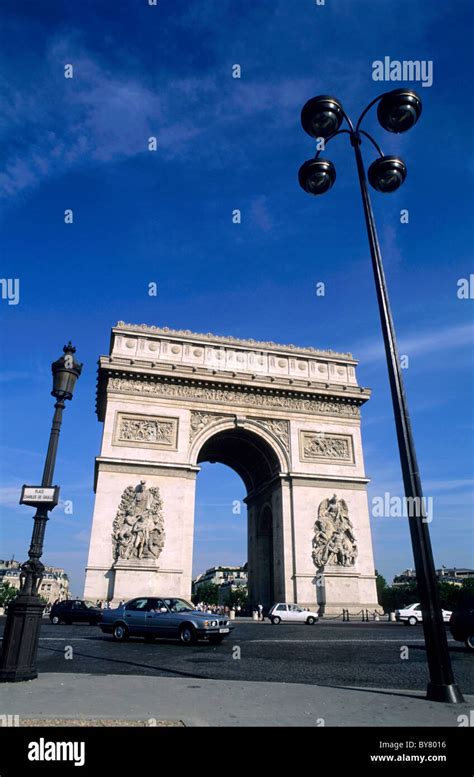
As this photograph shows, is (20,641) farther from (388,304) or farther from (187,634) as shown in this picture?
(187,634)

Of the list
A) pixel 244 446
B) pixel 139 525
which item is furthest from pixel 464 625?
pixel 244 446

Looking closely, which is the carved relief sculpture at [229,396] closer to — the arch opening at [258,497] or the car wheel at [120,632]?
the arch opening at [258,497]

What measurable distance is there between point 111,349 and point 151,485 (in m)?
8.25

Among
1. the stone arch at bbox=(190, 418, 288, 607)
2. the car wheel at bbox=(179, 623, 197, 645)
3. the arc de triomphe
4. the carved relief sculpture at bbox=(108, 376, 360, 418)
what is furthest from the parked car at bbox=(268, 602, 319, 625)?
the car wheel at bbox=(179, 623, 197, 645)

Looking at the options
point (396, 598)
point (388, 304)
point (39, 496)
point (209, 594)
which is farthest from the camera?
point (209, 594)

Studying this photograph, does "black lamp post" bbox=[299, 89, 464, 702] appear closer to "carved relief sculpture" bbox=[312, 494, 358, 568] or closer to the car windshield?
the car windshield

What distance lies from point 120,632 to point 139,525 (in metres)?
10.8

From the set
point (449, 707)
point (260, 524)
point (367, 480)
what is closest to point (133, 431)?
point (260, 524)

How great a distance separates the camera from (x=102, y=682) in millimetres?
6137

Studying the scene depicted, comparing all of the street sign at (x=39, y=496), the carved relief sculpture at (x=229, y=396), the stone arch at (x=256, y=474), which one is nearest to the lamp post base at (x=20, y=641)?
the street sign at (x=39, y=496)

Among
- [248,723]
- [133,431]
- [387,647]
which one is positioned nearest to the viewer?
[248,723]

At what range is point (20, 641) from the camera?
6605mm

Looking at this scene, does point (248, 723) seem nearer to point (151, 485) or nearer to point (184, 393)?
point (151, 485)
